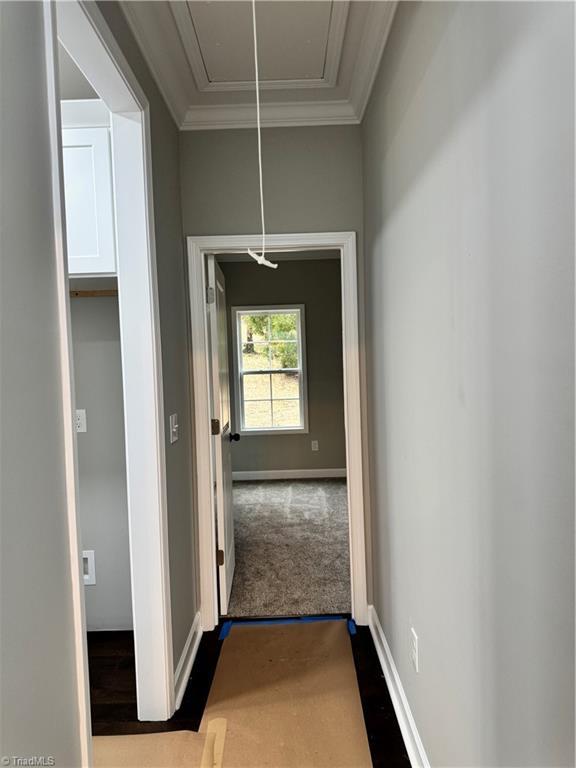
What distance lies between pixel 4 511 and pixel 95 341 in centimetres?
162

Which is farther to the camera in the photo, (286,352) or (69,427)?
(286,352)

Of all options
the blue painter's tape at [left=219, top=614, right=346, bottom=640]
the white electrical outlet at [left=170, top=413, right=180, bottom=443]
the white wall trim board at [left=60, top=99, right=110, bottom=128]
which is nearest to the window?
the blue painter's tape at [left=219, top=614, right=346, bottom=640]

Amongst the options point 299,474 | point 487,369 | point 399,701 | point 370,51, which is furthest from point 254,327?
point 487,369

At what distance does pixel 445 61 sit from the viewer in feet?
3.62

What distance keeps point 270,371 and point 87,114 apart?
3.79m

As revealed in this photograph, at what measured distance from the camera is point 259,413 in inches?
217

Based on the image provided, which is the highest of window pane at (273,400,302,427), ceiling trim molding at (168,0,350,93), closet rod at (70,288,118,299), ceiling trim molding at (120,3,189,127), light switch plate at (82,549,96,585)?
ceiling trim molding at (168,0,350,93)

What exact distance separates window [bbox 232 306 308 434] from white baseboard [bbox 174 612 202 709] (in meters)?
3.25

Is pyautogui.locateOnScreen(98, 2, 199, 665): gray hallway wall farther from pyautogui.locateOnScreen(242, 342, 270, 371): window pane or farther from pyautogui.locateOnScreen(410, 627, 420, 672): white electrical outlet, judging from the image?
pyautogui.locateOnScreen(242, 342, 270, 371): window pane

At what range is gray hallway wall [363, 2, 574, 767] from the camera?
70cm

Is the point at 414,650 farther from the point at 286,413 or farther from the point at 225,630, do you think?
the point at 286,413

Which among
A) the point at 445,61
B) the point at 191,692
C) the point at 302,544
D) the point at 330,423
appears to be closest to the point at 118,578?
the point at 191,692

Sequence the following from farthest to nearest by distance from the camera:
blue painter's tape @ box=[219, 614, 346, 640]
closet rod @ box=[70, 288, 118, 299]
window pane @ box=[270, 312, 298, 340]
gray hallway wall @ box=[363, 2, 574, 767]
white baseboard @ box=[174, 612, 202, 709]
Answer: window pane @ box=[270, 312, 298, 340], blue painter's tape @ box=[219, 614, 346, 640], closet rod @ box=[70, 288, 118, 299], white baseboard @ box=[174, 612, 202, 709], gray hallway wall @ box=[363, 2, 574, 767]

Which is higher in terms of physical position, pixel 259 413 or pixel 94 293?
pixel 94 293
